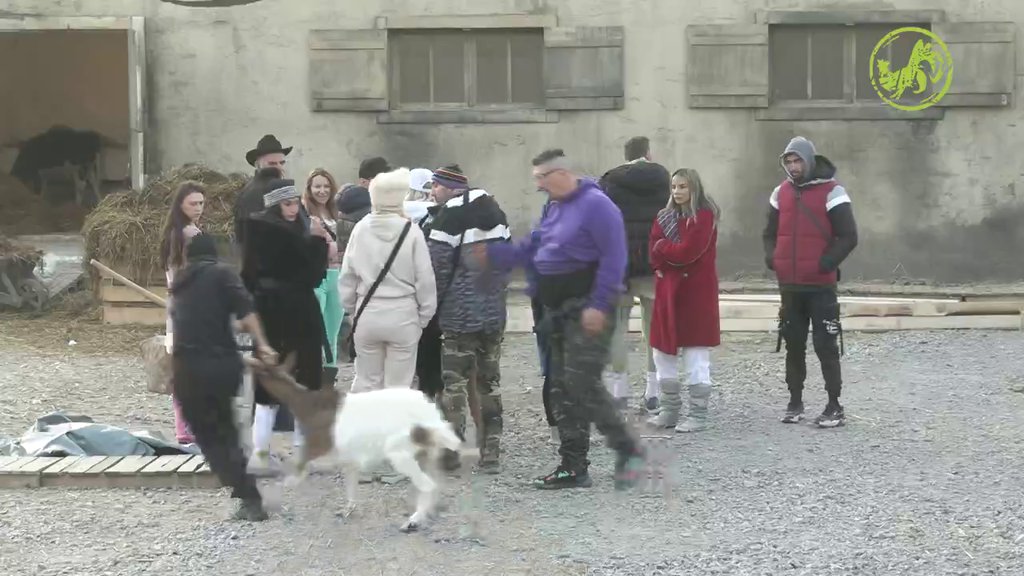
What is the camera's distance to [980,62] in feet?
45.4

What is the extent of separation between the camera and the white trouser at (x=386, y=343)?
7051mm

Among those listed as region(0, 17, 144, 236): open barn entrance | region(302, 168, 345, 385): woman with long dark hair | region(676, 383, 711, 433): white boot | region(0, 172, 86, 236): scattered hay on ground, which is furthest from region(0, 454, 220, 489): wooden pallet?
region(0, 17, 144, 236): open barn entrance

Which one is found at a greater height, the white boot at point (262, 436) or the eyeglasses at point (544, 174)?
the eyeglasses at point (544, 174)

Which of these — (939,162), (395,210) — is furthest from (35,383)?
(939,162)

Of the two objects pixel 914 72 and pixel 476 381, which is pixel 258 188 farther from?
pixel 914 72

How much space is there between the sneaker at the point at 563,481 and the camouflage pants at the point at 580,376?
0.03 metres

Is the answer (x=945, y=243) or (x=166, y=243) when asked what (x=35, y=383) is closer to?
(x=166, y=243)

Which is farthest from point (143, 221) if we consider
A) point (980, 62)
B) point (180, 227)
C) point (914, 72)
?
point (980, 62)

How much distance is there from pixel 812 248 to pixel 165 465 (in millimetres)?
3977

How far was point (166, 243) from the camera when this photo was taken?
762 centimetres

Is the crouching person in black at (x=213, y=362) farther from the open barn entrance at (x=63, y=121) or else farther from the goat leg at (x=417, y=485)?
the open barn entrance at (x=63, y=121)

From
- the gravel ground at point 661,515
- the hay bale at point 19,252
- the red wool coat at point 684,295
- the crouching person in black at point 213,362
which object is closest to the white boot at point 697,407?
the gravel ground at point 661,515

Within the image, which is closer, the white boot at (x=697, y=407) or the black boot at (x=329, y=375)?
the black boot at (x=329, y=375)

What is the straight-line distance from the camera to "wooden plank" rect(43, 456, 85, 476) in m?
7.22
